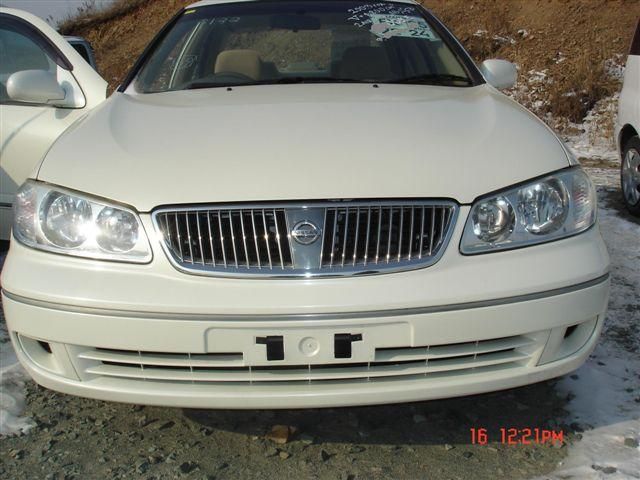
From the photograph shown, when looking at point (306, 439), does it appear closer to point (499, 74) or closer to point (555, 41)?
point (499, 74)

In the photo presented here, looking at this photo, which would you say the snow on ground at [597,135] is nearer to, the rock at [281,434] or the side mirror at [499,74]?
the side mirror at [499,74]

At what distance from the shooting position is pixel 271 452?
2.34 metres

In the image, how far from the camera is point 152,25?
20.7m

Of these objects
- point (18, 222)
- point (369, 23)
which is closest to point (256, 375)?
point (18, 222)

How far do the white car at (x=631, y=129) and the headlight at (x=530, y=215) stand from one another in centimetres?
331

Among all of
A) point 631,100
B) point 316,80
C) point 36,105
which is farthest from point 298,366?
point 631,100

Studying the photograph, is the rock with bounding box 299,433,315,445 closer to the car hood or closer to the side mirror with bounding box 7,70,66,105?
the car hood

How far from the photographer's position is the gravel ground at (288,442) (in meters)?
2.24

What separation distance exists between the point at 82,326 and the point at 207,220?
478 mm

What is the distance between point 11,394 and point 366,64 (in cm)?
211

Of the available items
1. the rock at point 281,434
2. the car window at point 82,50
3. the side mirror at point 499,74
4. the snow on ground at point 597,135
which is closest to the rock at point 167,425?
the rock at point 281,434

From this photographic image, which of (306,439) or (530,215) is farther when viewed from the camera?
(306,439)

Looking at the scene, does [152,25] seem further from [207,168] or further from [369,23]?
[207,168]
